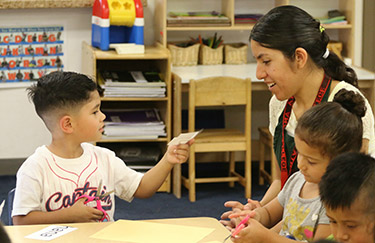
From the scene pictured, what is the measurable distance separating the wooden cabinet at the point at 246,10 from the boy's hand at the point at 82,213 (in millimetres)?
2538

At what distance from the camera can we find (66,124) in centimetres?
234

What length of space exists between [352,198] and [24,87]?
371cm

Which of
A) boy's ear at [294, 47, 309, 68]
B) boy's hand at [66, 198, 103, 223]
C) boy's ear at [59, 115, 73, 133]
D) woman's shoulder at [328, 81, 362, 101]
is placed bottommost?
boy's hand at [66, 198, 103, 223]

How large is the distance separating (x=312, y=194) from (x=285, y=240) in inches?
7.7

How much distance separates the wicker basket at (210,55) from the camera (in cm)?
472

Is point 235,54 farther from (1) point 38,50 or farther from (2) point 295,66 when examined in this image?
(2) point 295,66

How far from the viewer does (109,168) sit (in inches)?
93.2

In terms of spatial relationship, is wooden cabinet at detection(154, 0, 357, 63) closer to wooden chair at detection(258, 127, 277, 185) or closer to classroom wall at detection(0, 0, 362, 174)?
classroom wall at detection(0, 0, 362, 174)

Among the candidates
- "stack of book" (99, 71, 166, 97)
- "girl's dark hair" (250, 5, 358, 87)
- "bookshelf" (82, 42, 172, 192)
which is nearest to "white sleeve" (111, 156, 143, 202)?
"girl's dark hair" (250, 5, 358, 87)

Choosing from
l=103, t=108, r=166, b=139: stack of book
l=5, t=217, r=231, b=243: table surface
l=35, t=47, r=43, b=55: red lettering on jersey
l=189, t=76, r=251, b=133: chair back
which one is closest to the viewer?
l=5, t=217, r=231, b=243: table surface

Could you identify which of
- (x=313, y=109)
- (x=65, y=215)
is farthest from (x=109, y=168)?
(x=313, y=109)

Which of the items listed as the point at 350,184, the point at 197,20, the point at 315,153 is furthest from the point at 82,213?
the point at 197,20

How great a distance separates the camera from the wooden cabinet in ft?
15.1

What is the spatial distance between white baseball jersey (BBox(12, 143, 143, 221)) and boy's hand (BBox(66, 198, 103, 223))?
12 centimetres
